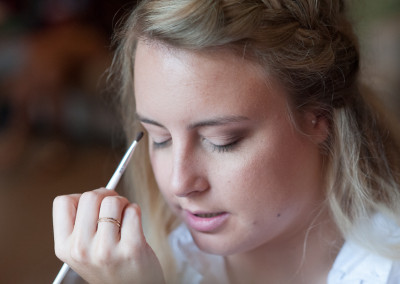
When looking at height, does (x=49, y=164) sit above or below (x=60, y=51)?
below

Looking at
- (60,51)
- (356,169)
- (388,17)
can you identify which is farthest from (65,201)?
(60,51)

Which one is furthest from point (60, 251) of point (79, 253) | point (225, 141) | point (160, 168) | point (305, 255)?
point (305, 255)

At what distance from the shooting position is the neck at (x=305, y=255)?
3.22 ft

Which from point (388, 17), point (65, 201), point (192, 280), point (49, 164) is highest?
point (388, 17)

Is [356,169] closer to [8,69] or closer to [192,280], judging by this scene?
[192,280]

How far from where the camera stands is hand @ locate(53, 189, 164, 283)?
2.55 ft

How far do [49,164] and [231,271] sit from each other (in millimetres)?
1412

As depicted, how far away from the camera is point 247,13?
80cm

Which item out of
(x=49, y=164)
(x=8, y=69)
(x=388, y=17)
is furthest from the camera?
(x=49, y=164)

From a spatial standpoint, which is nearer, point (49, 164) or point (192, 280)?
point (192, 280)

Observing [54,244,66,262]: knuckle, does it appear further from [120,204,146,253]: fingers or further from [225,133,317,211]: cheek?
[225,133,317,211]: cheek

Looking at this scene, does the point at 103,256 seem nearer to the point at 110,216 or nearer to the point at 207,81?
the point at 110,216

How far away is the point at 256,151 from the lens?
807 millimetres

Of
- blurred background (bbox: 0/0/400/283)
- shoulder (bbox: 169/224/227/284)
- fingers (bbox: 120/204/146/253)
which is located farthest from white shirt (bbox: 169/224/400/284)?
blurred background (bbox: 0/0/400/283)
